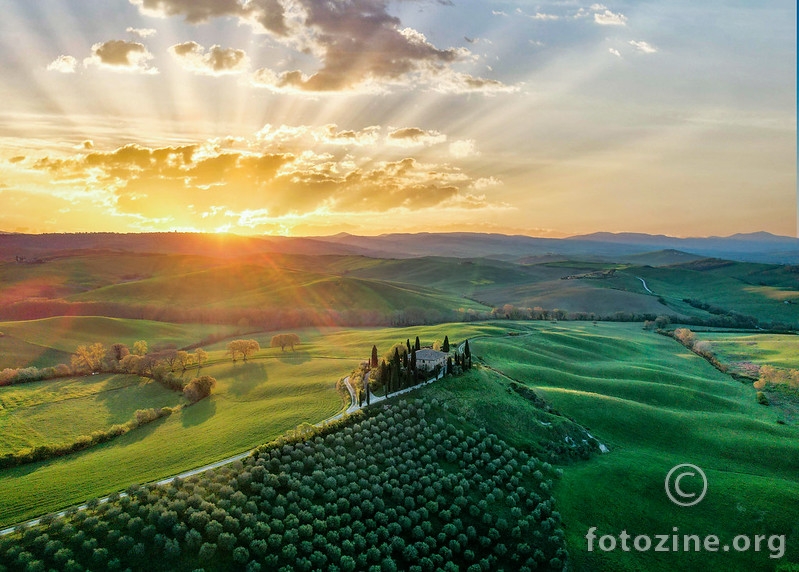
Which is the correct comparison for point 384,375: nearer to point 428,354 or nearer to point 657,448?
point 428,354

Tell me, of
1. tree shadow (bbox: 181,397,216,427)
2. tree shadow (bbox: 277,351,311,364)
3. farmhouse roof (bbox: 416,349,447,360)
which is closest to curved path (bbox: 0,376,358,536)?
farmhouse roof (bbox: 416,349,447,360)

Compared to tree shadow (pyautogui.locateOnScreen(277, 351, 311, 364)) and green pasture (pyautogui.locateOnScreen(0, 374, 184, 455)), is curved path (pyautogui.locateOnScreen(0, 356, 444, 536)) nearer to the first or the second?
green pasture (pyautogui.locateOnScreen(0, 374, 184, 455))

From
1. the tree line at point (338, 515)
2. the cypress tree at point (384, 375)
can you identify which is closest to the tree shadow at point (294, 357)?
the cypress tree at point (384, 375)

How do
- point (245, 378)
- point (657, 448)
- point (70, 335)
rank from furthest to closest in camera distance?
point (70, 335) < point (245, 378) < point (657, 448)

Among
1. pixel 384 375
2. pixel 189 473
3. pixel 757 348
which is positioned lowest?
pixel 757 348

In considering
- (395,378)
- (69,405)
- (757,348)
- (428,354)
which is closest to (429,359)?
(428,354)

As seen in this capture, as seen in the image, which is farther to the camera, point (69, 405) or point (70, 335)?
point (70, 335)
